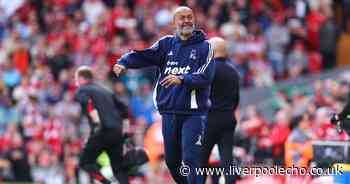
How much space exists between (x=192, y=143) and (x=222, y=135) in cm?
225

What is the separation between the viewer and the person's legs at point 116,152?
18.7m

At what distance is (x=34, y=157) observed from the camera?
27.0 m

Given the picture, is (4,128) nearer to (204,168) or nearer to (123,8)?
(123,8)

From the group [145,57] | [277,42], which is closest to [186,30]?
[145,57]

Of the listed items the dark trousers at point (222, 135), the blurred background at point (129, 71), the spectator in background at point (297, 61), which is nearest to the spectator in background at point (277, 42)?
the blurred background at point (129, 71)

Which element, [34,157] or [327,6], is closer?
[34,157]

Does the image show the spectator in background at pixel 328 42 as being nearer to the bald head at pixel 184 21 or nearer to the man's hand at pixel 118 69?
the bald head at pixel 184 21

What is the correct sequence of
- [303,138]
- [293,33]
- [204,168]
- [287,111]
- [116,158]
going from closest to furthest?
[204,168]
[116,158]
[303,138]
[287,111]
[293,33]

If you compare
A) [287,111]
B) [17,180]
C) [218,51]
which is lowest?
[17,180]

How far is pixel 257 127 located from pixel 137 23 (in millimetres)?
6324

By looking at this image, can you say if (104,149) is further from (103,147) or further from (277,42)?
(277,42)

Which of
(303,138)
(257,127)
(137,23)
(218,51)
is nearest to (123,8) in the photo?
(137,23)

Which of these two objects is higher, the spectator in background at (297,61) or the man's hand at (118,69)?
the man's hand at (118,69)

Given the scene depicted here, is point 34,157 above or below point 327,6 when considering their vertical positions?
below
